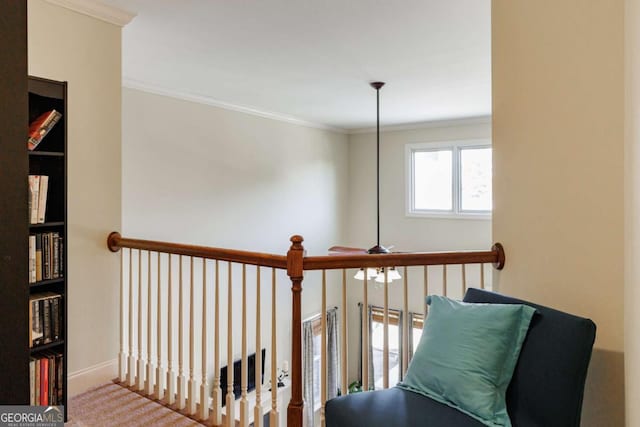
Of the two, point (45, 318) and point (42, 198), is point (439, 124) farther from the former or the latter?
point (45, 318)

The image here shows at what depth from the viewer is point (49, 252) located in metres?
2.11

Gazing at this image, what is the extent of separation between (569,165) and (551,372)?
829 mm

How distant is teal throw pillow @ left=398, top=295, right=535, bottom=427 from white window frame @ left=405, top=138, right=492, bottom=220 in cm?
449

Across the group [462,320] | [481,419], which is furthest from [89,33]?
[481,419]

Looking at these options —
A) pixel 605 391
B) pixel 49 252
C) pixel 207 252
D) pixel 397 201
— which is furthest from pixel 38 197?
pixel 397 201

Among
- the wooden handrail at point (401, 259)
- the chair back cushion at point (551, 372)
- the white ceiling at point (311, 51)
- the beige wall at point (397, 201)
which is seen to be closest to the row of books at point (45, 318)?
the wooden handrail at point (401, 259)

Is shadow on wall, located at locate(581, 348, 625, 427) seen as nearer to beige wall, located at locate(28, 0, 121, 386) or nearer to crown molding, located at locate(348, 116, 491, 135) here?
beige wall, located at locate(28, 0, 121, 386)

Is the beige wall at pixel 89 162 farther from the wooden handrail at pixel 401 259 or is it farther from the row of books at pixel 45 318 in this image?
the wooden handrail at pixel 401 259

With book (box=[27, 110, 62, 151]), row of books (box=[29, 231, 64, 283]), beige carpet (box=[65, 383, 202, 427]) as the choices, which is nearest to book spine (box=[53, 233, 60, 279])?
row of books (box=[29, 231, 64, 283])

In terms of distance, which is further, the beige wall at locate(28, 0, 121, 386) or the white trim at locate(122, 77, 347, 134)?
the white trim at locate(122, 77, 347, 134)

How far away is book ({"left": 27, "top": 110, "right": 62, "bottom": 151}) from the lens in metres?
2.06

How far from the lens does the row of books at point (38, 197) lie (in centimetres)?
204

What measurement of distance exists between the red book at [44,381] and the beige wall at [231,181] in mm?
1888

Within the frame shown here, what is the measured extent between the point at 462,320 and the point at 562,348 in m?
0.34
